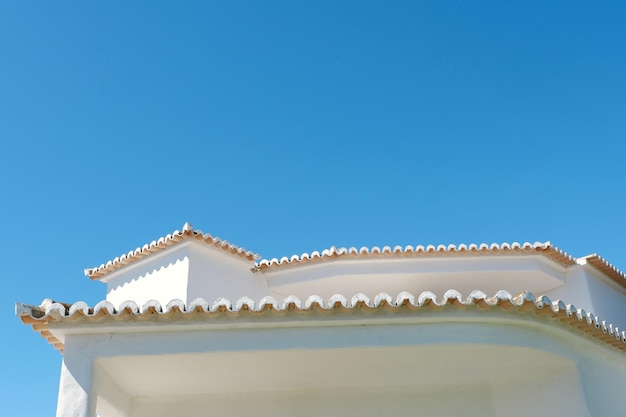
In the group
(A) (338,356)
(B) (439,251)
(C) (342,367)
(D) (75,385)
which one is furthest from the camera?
(B) (439,251)

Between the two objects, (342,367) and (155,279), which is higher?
(155,279)

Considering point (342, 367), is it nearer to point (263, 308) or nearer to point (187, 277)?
point (263, 308)

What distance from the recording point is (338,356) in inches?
298

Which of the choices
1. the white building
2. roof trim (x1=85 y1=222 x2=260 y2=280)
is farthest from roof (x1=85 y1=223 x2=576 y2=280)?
the white building

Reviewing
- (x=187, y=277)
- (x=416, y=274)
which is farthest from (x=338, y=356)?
(x=187, y=277)

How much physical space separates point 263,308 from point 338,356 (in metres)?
1.08

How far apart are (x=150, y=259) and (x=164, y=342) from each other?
15.9ft

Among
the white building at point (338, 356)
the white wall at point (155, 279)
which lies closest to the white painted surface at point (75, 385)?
the white building at point (338, 356)

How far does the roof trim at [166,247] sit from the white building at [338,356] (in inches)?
135

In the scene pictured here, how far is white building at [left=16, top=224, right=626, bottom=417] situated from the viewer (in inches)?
282

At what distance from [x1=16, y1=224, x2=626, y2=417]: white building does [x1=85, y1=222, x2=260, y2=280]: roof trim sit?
343 centimetres

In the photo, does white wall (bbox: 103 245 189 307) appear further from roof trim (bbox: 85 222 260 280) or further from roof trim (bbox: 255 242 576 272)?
roof trim (bbox: 255 242 576 272)

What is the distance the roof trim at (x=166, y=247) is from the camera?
1147 cm

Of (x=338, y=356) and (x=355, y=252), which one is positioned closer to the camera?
(x=338, y=356)
